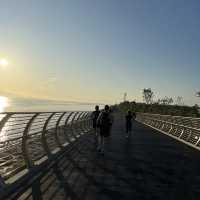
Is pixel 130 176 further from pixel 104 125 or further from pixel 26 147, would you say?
pixel 104 125

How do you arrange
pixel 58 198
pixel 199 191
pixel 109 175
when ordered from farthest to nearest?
1. pixel 109 175
2. pixel 199 191
3. pixel 58 198

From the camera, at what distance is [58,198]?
7332 mm

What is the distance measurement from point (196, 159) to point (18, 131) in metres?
7.73

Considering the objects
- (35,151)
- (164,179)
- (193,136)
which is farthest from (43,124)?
(193,136)

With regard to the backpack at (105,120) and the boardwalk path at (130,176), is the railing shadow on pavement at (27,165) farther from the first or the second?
the backpack at (105,120)

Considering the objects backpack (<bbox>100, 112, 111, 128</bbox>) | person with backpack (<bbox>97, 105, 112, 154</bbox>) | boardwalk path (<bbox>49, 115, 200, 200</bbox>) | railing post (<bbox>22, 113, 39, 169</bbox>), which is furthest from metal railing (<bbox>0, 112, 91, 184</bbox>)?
backpack (<bbox>100, 112, 111, 128</bbox>)

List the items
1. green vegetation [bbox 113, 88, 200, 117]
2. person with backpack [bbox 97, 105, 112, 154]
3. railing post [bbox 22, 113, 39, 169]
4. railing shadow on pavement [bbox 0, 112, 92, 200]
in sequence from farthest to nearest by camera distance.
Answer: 1. green vegetation [bbox 113, 88, 200, 117]
2. person with backpack [bbox 97, 105, 112, 154]
3. railing post [bbox 22, 113, 39, 169]
4. railing shadow on pavement [bbox 0, 112, 92, 200]

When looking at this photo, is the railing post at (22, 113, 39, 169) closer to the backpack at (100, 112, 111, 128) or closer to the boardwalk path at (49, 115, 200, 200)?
the boardwalk path at (49, 115, 200, 200)

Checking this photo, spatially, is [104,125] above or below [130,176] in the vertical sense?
above

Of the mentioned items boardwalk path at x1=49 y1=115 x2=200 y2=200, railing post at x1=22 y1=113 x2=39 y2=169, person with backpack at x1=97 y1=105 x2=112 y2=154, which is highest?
person with backpack at x1=97 y1=105 x2=112 y2=154

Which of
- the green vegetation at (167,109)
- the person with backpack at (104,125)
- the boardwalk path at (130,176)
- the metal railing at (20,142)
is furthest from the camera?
the green vegetation at (167,109)

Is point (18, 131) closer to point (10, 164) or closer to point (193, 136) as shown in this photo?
point (10, 164)

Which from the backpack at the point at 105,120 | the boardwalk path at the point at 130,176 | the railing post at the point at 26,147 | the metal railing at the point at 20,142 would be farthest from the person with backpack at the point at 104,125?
the railing post at the point at 26,147

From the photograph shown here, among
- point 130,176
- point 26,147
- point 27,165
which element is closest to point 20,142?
point 26,147
